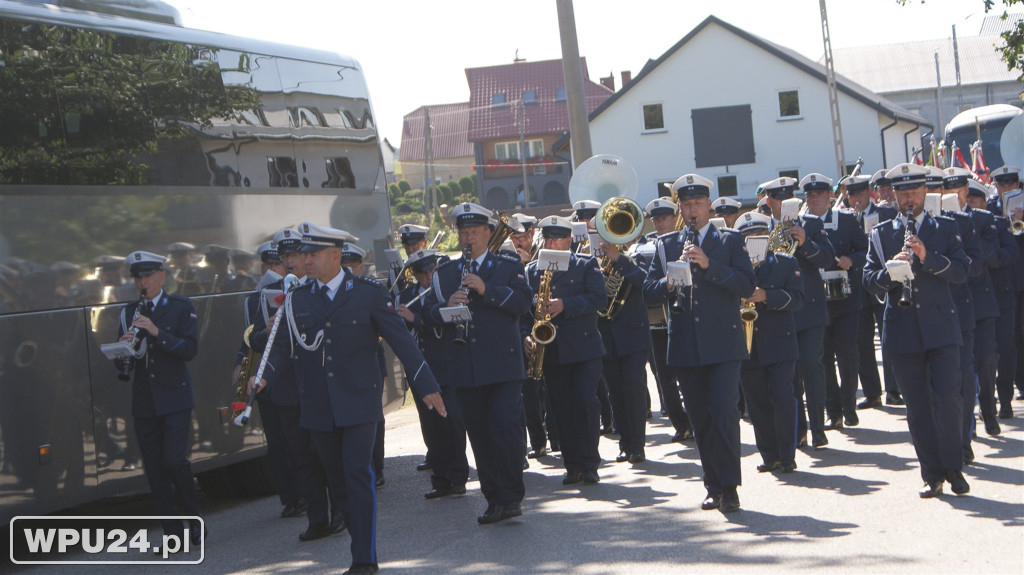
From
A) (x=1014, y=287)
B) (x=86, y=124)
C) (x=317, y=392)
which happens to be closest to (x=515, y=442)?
(x=317, y=392)

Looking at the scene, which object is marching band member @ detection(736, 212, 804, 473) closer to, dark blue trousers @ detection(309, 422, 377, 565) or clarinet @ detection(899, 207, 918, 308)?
clarinet @ detection(899, 207, 918, 308)

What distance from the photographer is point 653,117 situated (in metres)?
56.9

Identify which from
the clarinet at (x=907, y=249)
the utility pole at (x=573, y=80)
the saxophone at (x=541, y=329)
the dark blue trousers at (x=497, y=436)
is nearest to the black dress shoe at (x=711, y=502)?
the dark blue trousers at (x=497, y=436)

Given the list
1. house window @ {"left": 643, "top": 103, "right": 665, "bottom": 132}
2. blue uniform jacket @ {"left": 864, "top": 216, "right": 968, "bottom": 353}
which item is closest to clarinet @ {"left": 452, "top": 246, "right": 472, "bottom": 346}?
blue uniform jacket @ {"left": 864, "top": 216, "right": 968, "bottom": 353}

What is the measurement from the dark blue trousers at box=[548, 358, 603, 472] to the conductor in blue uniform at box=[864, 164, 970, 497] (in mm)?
2473

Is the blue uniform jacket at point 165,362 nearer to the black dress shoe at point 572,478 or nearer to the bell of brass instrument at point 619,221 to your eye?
the black dress shoe at point 572,478

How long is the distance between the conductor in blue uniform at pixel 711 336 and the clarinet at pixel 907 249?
1.01 m

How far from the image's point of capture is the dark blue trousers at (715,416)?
8.67 m

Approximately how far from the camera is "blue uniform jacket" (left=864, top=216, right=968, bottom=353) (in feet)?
28.3

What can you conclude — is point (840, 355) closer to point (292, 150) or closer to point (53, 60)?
point (292, 150)

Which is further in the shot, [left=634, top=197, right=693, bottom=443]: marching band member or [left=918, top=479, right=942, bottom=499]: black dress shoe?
[left=634, top=197, right=693, bottom=443]: marching band member

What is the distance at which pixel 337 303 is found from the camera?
771 centimetres

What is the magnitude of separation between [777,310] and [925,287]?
5.28 ft

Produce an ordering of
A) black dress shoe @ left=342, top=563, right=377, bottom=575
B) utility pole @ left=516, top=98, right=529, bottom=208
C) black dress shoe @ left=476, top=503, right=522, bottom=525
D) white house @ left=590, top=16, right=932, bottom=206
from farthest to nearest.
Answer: utility pole @ left=516, top=98, right=529, bottom=208 → white house @ left=590, top=16, right=932, bottom=206 → black dress shoe @ left=476, top=503, right=522, bottom=525 → black dress shoe @ left=342, top=563, right=377, bottom=575
